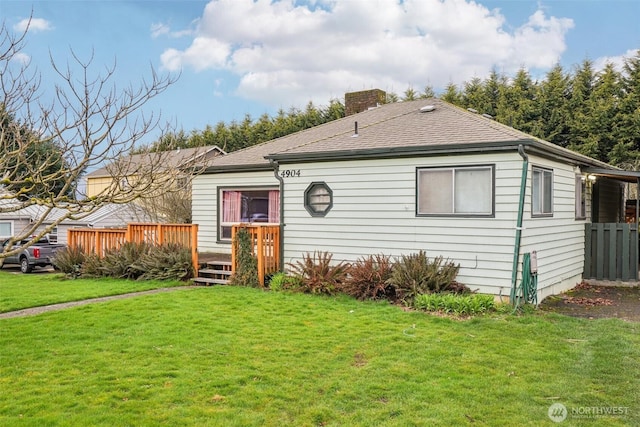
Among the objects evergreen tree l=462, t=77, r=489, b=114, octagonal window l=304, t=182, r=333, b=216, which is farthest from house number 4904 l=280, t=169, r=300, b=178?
evergreen tree l=462, t=77, r=489, b=114

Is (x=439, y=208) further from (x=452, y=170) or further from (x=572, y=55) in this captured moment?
(x=572, y=55)

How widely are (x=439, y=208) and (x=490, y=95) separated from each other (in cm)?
1221

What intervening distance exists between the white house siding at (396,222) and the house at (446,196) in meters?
0.02

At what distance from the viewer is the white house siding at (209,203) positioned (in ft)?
44.3

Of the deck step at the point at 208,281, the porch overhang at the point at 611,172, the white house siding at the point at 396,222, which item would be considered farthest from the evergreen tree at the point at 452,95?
the deck step at the point at 208,281

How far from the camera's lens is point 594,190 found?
43.2 feet

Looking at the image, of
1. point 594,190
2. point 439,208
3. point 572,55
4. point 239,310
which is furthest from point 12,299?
point 572,55

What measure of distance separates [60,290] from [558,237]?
34.4 feet

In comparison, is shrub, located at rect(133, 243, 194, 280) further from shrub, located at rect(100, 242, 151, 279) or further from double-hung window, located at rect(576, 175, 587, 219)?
double-hung window, located at rect(576, 175, 587, 219)

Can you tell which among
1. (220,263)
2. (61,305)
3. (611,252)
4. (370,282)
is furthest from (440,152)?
(61,305)

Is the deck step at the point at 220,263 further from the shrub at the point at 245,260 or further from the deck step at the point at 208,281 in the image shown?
the shrub at the point at 245,260

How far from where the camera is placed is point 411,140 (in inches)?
381

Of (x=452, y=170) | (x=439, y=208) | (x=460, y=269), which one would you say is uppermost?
(x=452, y=170)

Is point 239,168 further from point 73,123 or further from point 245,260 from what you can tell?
point 73,123
